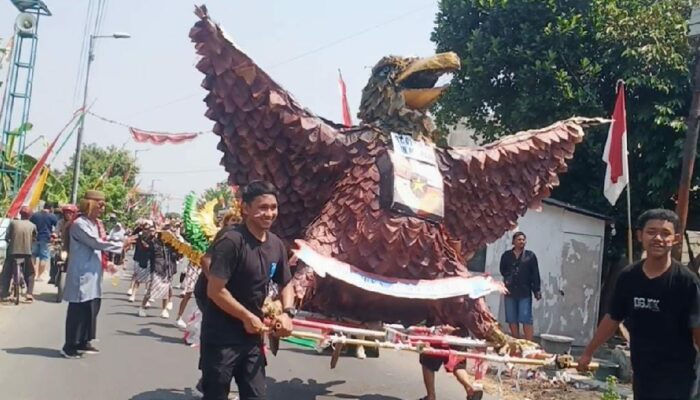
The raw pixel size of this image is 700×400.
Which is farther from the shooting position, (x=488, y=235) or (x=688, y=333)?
(x=488, y=235)

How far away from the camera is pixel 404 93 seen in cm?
533

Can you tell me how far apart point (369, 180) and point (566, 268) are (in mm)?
6938

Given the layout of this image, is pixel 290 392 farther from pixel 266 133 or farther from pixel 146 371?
pixel 266 133

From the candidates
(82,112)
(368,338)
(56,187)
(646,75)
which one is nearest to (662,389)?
(368,338)

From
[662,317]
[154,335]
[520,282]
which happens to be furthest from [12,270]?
[662,317]

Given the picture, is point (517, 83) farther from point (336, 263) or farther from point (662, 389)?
point (662, 389)

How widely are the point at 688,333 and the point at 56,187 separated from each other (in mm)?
23183

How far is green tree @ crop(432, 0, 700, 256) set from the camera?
11.0 m

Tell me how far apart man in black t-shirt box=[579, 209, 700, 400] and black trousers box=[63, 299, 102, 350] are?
14.9ft

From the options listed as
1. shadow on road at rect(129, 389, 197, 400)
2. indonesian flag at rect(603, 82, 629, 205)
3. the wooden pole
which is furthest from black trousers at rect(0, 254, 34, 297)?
the wooden pole

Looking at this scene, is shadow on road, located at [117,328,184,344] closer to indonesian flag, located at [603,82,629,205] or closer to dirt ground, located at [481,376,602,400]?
dirt ground, located at [481,376,602,400]

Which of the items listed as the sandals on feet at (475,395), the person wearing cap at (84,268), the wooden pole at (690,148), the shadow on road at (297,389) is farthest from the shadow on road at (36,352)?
the wooden pole at (690,148)

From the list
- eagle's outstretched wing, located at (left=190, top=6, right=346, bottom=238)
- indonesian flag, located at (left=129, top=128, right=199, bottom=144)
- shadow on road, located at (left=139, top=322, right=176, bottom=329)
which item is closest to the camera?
eagle's outstretched wing, located at (left=190, top=6, right=346, bottom=238)

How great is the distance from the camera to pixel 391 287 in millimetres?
4922
